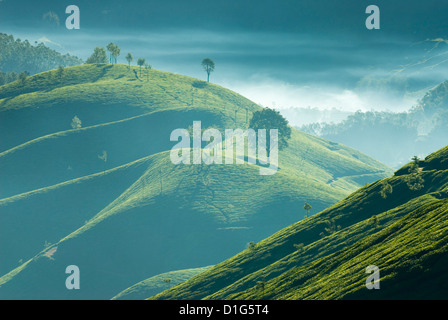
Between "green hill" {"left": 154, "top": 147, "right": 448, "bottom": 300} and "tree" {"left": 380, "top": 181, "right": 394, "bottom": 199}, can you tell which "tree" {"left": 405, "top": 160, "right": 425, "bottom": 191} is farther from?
"tree" {"left": 380, "top": 181, "right": 394, "bottom": 199}

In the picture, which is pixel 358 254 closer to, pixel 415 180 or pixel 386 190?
pixel 386 190

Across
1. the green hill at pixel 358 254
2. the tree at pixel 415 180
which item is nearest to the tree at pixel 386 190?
the green hill at pixel 358 254

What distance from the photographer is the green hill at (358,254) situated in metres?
86.8

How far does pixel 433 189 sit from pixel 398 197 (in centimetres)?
980

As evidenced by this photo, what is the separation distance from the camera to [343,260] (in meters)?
113

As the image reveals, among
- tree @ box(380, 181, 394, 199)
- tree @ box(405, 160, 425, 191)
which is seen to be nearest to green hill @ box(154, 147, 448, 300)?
tree @ box(405, 160, 425, 191)

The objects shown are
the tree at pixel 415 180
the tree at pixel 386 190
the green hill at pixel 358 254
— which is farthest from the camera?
the tree at pixel 386 190

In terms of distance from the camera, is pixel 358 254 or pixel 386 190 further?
pixel 386 190

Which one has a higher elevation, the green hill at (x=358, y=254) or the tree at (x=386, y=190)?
the tree at (x=386, y=190)

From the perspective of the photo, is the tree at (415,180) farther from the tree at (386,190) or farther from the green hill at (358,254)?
the tree at (386,190)

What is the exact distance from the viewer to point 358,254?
11162 cm

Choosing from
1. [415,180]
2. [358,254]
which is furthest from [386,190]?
[358,254]
